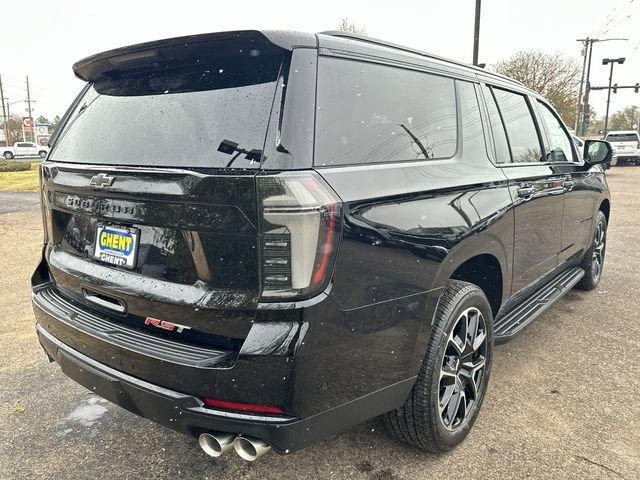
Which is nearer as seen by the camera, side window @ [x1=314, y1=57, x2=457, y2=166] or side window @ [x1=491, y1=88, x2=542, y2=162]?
side window @ [x1=314, y1=57, x2=457, y2=166]

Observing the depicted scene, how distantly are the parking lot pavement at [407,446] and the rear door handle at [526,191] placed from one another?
1189mm

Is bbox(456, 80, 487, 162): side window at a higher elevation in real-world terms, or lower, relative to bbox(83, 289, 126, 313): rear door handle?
higher

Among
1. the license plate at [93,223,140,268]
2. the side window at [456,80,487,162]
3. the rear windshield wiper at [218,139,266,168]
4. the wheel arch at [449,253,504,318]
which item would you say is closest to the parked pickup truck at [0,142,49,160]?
the license plate at [93,223,140,268]

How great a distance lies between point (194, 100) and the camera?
1.94 m

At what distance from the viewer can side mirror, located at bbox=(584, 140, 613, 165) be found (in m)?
4.39

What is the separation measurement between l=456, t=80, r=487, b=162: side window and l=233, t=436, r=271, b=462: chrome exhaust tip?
5.67ft

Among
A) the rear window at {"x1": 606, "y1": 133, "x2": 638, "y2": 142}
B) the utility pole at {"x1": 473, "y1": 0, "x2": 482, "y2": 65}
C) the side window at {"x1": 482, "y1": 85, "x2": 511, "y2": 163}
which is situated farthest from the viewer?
the rear window at {"x1": 606, "y1": 133, "x2": 638, "y2": 142}

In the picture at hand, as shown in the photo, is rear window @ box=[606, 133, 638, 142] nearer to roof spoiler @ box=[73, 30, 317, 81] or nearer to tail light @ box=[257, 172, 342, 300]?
roof spoiler @ box=[73, 30, 317, 81]

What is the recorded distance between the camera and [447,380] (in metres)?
2.42

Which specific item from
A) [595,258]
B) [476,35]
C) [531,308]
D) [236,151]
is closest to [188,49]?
[236,151]

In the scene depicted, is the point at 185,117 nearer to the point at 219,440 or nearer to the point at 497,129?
the point at 219,440

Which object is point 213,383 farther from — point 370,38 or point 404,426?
point 370,38

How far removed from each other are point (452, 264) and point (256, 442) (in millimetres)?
1148

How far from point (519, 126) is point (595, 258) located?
8.01ft
